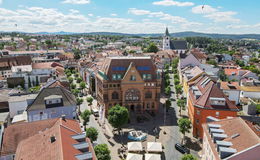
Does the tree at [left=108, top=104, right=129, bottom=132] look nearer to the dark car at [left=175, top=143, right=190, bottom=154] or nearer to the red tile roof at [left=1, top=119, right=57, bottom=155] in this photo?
the dark car at [left=175, top=143, right=190, bottom=154]

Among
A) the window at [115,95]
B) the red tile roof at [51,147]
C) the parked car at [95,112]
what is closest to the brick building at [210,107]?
the window at [115,95]

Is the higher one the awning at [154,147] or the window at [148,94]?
the window at [148,94]

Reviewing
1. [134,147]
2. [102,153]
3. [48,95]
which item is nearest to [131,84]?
[134,147]

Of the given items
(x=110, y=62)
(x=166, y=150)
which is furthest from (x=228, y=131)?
(x=110, y=62)

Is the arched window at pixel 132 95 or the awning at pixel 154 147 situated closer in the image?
the awning at pixel 154 147

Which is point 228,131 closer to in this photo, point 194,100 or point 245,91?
point 194,100

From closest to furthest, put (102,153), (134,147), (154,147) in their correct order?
1. (102,153)
2. (154,147)
3. (134,147)

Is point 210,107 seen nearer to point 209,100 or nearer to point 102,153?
point 209,100

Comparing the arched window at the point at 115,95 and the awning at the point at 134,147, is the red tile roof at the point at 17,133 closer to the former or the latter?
the awning at the point at 134,147
